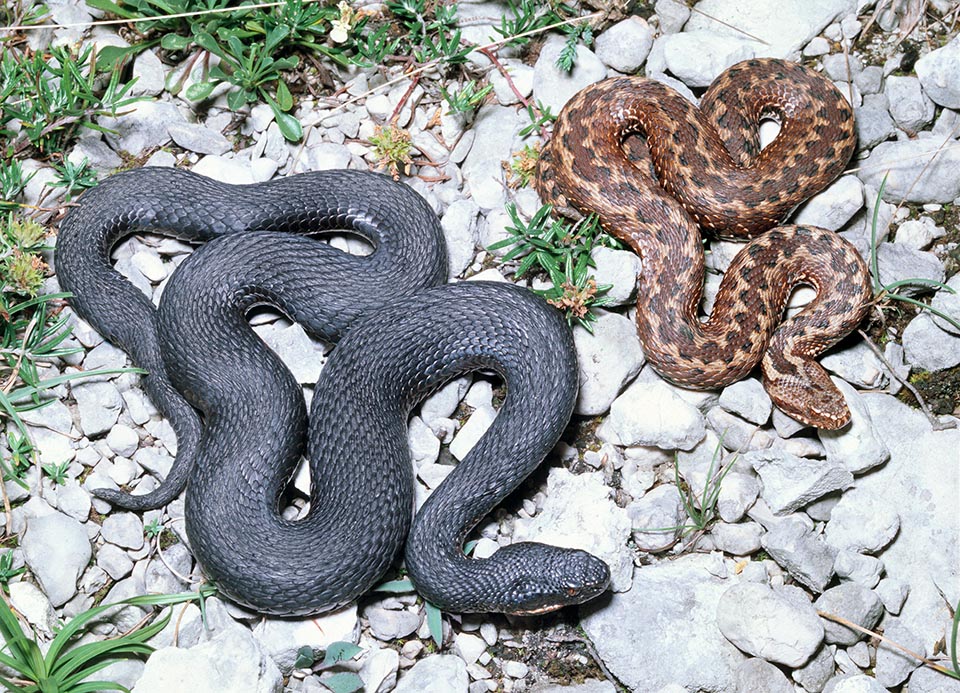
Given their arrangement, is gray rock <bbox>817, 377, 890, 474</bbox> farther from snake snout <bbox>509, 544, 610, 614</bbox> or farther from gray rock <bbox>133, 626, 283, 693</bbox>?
gray rock <bbox>133, 626, 283, 693</bbox>

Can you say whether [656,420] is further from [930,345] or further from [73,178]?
[73,178]

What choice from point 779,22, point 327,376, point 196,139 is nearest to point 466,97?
point 196,139

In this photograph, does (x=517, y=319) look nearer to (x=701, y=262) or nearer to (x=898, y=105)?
(x=701, y=262)

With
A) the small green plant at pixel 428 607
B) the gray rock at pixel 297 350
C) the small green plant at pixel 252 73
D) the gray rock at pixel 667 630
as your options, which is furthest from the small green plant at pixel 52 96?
the gray rock at pixel 667 630

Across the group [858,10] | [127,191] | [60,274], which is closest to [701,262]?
[858,10]

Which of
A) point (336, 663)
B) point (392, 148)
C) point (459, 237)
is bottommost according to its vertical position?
point (336, 663)
